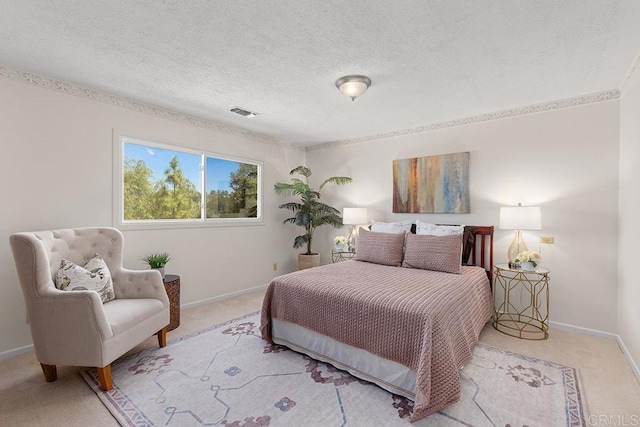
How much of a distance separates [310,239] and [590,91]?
383 cm

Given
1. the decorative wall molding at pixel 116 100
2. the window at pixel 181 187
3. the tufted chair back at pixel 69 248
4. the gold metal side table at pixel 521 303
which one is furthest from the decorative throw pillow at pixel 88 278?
the gold metal side table at pixel 521 303

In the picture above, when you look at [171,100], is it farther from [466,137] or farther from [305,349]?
[466,137]

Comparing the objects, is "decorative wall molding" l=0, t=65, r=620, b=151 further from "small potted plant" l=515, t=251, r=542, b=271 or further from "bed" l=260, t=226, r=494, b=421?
"bed" l=260, t=226, r=494, b=421

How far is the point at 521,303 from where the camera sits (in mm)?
3430

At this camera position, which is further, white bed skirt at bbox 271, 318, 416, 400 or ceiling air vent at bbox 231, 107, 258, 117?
ceiling air vent at bbox 231, 107, 258, 117

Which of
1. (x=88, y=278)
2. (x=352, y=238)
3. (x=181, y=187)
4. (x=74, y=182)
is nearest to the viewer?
(x=88, y=278)

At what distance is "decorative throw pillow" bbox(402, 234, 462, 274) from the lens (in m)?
3.09

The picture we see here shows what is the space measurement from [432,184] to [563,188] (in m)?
1.38

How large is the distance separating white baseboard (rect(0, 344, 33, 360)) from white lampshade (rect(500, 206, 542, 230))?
4665 millimetres

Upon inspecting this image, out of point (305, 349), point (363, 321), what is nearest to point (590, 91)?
point (363, 321)

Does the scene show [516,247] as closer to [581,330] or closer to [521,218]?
[521,218]

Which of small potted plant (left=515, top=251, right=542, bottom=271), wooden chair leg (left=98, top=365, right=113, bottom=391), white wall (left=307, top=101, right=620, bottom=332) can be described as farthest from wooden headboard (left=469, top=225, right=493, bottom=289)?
wooden chair leg (left=98, top=365, right=113, bottom=391)

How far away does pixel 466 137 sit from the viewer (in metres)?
3.84

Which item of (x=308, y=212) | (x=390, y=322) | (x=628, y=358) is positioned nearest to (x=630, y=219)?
(x=628, y=358)
